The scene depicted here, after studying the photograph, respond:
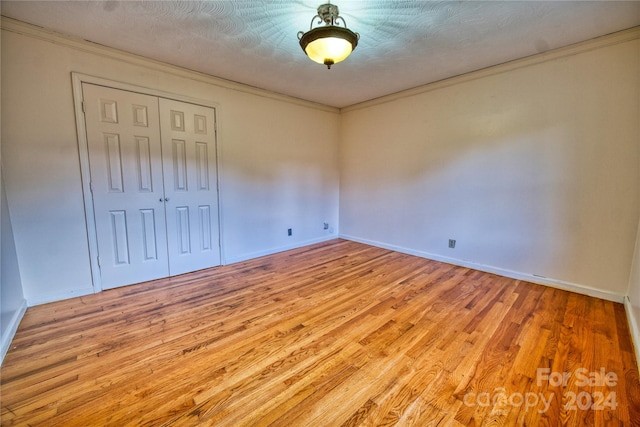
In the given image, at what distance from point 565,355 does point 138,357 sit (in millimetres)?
3006

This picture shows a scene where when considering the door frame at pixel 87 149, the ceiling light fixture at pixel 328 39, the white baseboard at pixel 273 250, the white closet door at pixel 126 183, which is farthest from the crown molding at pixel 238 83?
the white baseboard at pixel 273 250

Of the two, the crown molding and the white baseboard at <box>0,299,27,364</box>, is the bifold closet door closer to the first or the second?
the crown molding

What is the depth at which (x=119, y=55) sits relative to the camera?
2.73 m

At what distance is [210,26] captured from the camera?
2279 millimetres

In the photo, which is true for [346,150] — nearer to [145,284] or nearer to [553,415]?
[145,284]

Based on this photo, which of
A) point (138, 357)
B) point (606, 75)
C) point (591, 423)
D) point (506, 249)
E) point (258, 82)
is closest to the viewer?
point (591, 423)

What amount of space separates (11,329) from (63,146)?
1.63 m

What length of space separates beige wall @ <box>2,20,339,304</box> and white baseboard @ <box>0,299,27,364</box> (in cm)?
17

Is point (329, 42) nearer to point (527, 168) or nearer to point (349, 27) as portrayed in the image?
point (349, 27)

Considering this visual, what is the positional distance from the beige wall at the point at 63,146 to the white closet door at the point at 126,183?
150 mm

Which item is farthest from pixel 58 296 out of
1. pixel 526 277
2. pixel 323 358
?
pixel 526 277

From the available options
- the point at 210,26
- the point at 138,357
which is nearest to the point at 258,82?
the point at 210,26

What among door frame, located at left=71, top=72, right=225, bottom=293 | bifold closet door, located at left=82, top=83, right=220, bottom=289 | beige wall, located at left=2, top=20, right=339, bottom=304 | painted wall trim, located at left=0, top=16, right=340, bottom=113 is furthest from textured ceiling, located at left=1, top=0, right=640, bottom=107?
bifold closet door, located at left=82, top=83, right=220, bottom=289

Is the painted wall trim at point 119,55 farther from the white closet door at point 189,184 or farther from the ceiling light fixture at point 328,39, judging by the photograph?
the ceiling light fixture at point 328,39
